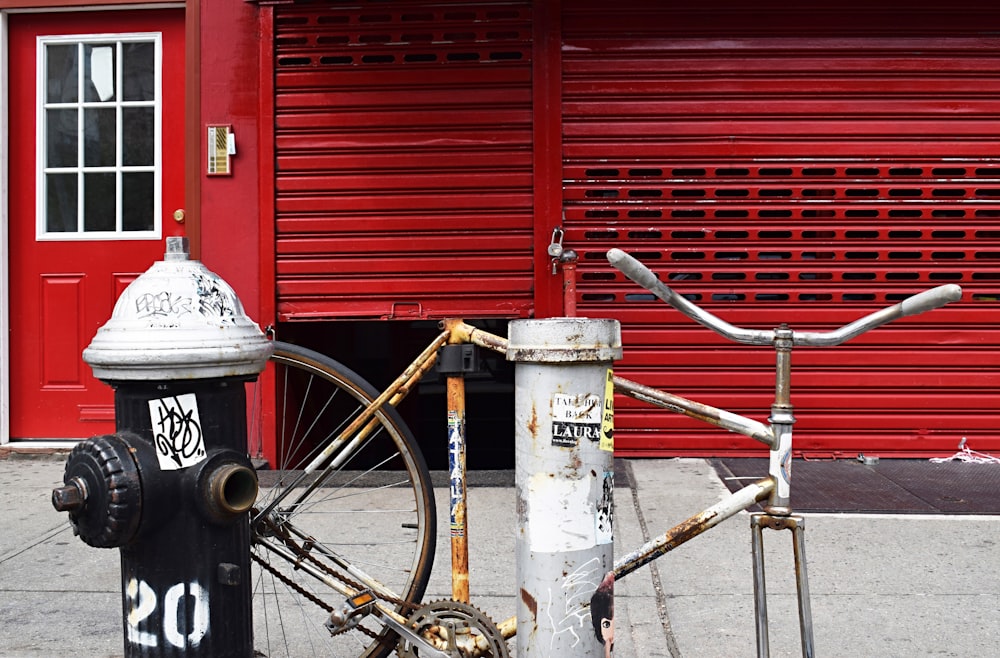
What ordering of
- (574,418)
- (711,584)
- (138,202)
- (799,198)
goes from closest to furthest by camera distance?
(574,418), (711,584), (799,198), (138,202)

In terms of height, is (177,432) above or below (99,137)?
below

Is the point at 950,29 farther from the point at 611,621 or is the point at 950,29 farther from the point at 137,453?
the point at 137,453

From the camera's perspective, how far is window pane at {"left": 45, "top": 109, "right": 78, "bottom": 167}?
277 inches

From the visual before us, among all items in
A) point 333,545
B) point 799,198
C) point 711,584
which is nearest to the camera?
point 711,584

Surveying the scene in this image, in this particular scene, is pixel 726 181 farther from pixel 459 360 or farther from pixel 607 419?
pixel 607 419

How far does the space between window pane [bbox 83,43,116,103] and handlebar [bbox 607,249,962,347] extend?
5525 millimetres

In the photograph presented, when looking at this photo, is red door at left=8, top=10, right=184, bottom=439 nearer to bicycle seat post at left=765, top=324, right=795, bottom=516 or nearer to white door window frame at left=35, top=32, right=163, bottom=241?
white door window frame at left=35, top=32, right=163, bottom=241

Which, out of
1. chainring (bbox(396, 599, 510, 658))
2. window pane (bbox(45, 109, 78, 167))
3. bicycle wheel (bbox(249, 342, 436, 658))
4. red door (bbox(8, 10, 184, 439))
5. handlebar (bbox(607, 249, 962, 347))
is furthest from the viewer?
window pane (bbox(45, 109, 78, 167))

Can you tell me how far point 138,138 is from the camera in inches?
275

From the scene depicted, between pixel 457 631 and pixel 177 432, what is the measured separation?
106 cm

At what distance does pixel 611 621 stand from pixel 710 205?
443 centimetres

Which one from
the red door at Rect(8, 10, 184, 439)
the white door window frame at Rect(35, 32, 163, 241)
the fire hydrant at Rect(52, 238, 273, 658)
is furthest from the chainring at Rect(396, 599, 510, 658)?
the white door window frame at Rect(35, 32, 163, 241)

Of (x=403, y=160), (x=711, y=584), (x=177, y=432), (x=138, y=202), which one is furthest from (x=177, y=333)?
(x=138, y=202)

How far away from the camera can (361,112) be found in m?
6.73
